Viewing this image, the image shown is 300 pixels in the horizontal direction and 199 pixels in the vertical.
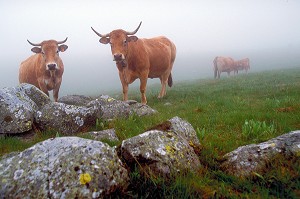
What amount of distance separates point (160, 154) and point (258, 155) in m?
1.43

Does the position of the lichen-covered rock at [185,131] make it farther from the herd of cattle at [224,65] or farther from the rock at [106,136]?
the herd of cattle at [224,65]

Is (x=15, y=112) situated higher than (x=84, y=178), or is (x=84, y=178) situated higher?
(x=15, y=112)

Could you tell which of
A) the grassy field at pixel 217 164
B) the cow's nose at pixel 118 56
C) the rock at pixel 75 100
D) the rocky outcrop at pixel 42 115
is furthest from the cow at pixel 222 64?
the rocky outcrop at pixel 42 115

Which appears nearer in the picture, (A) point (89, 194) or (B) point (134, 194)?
(A) point (89, 194)

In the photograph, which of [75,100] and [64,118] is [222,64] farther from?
[64,118]

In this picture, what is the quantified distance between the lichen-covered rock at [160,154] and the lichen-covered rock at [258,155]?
0.51m

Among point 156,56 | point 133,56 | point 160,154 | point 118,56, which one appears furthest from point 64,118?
point 156,56

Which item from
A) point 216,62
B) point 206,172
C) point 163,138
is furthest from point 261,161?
point 216,62

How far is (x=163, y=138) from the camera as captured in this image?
13.9 feet

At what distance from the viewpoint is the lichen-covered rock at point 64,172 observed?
122 inches

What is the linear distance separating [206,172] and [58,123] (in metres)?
4.02

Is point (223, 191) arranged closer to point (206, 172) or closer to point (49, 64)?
point (206, 172)

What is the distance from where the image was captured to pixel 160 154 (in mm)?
3900

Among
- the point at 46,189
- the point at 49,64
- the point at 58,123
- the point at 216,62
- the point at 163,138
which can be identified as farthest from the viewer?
the point at 216,62
